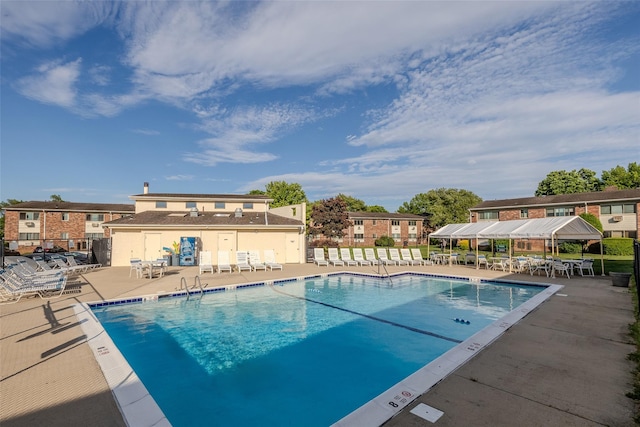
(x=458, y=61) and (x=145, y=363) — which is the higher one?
(x=458, y=61)

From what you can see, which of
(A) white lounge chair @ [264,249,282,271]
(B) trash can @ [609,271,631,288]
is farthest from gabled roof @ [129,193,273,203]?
(B) trash can @ [609,271,631,288]

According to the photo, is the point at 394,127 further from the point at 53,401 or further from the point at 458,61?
the point at 53,401

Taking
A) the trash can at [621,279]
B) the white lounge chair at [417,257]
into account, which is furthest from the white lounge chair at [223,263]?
the trash can at [621,279]

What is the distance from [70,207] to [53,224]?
8.88 feet

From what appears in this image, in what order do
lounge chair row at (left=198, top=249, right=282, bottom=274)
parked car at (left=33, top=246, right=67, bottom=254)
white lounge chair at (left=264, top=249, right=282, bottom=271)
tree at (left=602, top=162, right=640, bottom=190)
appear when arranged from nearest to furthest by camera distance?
1. lounge chair row at (left=198, top=249, right=282, bottom=274)
2. white lounge chair at (left=264, top=249, right=282, bottom=271)
3. parked car at (left=33, top=246, right=67, bottom=254)
4. tree at (left=602, top=162, right=640, bottom=190)

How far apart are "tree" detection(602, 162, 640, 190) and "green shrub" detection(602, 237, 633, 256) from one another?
28.1 meters

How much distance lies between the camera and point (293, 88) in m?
23.5

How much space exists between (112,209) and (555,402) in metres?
47.9

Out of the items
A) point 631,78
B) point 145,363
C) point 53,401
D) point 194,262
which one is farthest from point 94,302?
point 631,78

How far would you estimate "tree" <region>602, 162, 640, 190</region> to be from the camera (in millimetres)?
50219

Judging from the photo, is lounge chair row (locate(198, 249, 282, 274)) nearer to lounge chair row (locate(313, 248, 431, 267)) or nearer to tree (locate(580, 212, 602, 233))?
lounge chair row (locate(313, 248, 431, 267))

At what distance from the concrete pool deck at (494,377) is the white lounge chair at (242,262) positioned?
975cm

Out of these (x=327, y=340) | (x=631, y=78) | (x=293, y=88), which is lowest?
(x=327, y=340)

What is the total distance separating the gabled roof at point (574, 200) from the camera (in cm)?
3178
